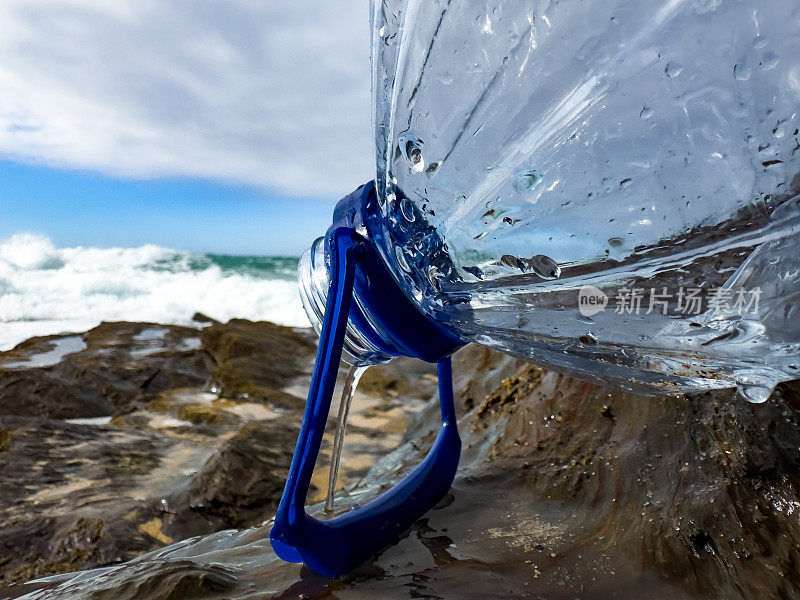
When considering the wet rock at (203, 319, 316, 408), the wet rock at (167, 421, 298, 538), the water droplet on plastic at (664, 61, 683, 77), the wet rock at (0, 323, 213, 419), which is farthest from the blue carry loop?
the wet rock at (0, 323, 213, 419)

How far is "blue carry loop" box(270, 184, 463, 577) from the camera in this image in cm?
97

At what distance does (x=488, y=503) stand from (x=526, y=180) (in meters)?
0.73

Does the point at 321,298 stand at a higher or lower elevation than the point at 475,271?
lower

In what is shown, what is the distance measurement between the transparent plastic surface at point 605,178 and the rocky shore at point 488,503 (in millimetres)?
190

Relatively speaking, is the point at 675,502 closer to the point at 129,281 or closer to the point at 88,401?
the point at 88,401

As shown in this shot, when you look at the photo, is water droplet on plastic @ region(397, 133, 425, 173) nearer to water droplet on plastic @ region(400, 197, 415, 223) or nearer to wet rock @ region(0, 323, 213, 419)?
water droplet on plastic @ region(400, 197, 415, 223)

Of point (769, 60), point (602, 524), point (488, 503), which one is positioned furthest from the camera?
point (488, 503)

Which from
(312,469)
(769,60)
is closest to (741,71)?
(769,60)

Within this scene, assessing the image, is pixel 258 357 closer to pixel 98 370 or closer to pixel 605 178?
pixel 98 370

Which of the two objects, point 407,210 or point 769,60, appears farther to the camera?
point 407,210

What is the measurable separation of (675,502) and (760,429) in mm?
217

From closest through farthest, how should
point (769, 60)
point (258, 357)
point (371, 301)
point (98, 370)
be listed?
point (769, 60) < point (371, 301) < point (98, 370) < point (258, 357)

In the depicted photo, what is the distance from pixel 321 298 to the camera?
111 centimetres

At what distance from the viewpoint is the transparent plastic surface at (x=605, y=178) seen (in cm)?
84
